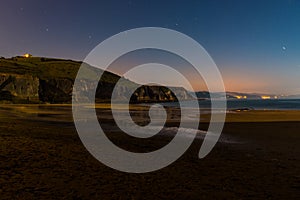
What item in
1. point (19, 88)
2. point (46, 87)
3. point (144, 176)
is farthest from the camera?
point (46, 87)

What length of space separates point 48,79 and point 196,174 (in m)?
124

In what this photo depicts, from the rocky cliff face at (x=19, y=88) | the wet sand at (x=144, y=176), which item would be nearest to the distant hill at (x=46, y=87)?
the rocky cliff face at (x=19, y=88)

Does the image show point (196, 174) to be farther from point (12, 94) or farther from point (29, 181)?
point (12, 94)

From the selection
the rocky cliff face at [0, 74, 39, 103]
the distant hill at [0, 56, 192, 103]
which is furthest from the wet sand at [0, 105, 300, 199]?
the rocky cliff face at [0, 74, 39, 103]

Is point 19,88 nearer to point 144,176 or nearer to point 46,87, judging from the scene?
point 46,87

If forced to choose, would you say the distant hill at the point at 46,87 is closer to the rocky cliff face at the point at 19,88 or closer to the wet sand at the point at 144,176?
the rocky cliff face at the point at 19,88

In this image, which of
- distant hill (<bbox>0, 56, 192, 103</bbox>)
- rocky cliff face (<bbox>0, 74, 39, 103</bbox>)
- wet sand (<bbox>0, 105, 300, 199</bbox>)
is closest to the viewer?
wet sand (<bbox>0, 105, 300, 199</bbox>)

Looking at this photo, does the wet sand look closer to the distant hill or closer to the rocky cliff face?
the distant hill

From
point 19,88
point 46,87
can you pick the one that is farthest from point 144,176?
point 46,87

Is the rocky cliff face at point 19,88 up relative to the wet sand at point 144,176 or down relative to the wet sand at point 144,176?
up

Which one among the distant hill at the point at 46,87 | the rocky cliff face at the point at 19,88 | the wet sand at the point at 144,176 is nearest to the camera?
the wet sand at the point at 144,176

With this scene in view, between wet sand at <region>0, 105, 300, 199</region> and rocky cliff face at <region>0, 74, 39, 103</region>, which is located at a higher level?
rocky cliff face at <region>0, 74, 39, 103</region>

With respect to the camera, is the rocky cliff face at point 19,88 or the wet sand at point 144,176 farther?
the rocky cliff face at point 19,88

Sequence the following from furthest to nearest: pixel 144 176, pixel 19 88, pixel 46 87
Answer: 1. pixel 46 87
2. pixel 19 88
3. pixel 144 176
